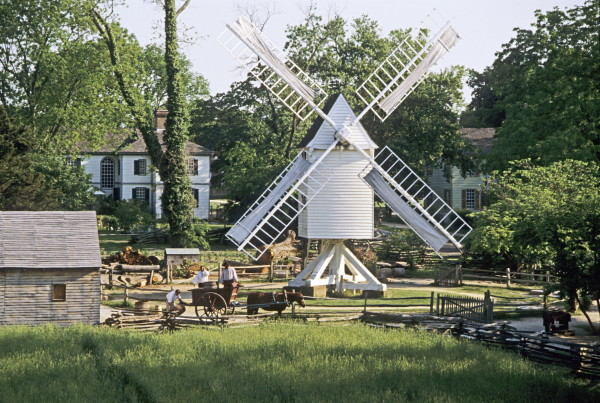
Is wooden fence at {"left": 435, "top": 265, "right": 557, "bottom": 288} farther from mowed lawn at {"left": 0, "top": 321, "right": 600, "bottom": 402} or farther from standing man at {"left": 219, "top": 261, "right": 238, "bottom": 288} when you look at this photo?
mowed lawn at {"left": 0, "top": 321, "right": 600, "bottom": 402}

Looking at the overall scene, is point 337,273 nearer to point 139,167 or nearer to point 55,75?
point 55,75

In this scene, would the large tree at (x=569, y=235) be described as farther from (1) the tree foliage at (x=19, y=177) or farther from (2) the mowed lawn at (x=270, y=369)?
(1) the tree foliage at (x=19, y=177)

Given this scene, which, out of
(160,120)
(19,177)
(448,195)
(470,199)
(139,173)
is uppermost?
(160,120)

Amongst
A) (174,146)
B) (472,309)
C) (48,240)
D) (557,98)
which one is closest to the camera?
(472,309)

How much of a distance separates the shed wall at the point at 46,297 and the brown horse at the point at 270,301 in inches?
204

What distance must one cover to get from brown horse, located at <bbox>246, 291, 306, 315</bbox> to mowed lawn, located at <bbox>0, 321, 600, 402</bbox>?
3415 millimetres

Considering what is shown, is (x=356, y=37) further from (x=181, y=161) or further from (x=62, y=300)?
(x=62, y=300)

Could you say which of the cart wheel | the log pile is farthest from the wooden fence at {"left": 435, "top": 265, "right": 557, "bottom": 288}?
the cart wheel

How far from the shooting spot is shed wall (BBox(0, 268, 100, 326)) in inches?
1129

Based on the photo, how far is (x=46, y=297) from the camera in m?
29.0

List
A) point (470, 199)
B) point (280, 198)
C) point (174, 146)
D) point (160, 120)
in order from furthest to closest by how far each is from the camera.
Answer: point (470, 199) → point (160, 120) → point (174, 146) → point (280, 198)

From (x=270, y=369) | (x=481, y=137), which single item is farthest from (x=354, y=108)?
(x=270, y=369)

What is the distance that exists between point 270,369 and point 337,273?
48.2ft

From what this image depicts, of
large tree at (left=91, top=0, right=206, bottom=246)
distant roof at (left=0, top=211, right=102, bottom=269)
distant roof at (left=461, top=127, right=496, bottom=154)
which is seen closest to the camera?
distant roof at (left=0, top=211, right=102, bottom=269)
